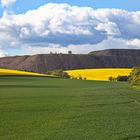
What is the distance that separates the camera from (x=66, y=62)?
167 metres

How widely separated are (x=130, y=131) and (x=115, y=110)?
8028 mm

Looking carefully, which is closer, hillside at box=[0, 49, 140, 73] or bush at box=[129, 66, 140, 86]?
bush at box=[129, 66, 140, 86]

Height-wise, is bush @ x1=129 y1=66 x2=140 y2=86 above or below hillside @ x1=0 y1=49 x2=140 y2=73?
below

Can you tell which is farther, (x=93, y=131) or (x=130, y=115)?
(x=130, y=115)

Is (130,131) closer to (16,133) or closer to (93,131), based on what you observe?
(93,131)

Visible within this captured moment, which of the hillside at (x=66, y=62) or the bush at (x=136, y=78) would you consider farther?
the hillside at (x=66, y=62)

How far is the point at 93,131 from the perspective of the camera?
15992 mm

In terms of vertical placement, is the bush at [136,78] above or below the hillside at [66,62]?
below

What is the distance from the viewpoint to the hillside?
16538 cm

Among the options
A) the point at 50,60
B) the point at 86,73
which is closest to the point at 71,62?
the point at 50,60

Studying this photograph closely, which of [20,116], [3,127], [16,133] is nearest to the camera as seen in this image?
[16,133]

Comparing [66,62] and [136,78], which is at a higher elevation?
[66,62]

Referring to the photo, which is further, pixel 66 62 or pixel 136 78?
pixel 66 62

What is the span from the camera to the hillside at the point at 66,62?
165 metres
